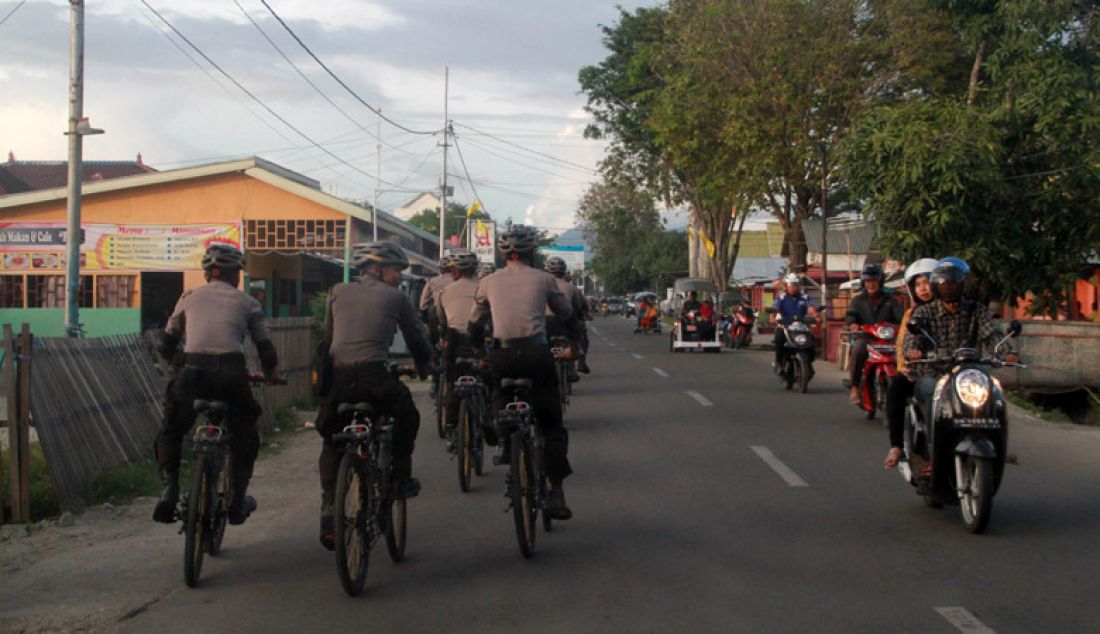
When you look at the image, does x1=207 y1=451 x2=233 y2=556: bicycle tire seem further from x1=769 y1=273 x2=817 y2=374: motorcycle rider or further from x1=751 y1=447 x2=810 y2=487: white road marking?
x1=769 y1=273 x2=817 y2=374: motorcycle rider

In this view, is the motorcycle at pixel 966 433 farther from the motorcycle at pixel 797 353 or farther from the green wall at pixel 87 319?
the green wall at pixel 87 319

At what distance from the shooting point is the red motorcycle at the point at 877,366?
12.9 metres

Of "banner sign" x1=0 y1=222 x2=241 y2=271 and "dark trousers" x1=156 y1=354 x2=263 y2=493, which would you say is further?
"banner sign" x1=0 y1=222 x2=241 y2=271

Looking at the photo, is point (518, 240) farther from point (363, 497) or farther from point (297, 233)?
point (297, 233)

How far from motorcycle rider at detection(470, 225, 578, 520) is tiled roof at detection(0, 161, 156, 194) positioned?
48120 mm

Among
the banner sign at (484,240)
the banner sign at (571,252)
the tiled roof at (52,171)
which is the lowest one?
the banner sign at (484,240)

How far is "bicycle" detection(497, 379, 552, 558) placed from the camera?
22.2ft

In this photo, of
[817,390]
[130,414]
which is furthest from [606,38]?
[130,414]

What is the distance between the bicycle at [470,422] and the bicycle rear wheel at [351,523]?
3141 mm

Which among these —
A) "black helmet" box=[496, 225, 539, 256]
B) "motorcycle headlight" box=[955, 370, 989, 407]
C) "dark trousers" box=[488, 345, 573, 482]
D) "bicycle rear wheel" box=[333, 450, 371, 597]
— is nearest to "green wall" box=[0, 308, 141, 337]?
"black helmet" box=[496, 225, 539, 256]

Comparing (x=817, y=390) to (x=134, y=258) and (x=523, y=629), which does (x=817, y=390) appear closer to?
(x=523, y=629)

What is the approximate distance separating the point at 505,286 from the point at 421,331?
2.38ft

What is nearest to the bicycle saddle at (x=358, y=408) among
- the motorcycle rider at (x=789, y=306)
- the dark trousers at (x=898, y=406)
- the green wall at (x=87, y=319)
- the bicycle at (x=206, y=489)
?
Answer: the bicycle at (x=206, y=489)

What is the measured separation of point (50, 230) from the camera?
27.5 meters
